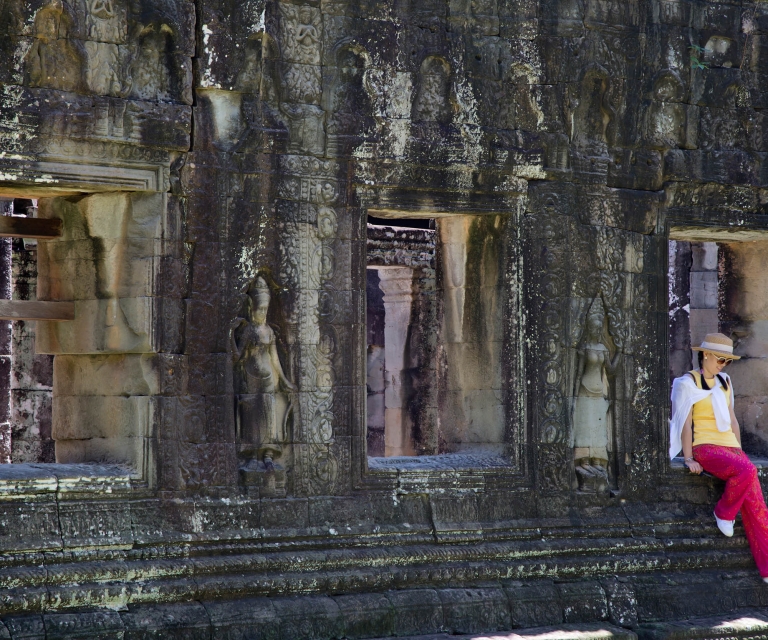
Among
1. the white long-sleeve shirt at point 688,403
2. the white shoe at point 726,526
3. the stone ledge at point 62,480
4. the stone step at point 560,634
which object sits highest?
the white long-sleeve shirt at point 688,403

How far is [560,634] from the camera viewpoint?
27.9 ft

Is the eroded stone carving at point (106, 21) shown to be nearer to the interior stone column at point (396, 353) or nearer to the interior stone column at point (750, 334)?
the interior stone column at point (750, 334)

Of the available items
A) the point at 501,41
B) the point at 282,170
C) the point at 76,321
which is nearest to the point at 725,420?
the point at 501,41

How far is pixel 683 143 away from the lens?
9758 millimetres

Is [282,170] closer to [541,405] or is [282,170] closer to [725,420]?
[541,405]

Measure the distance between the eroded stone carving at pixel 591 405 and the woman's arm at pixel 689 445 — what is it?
71 centimetres

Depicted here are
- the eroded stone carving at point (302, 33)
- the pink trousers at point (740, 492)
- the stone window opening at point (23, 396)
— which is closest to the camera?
Result: the eroded stone carving at point (302, 33)

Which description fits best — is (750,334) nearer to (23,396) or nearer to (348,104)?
(348,104)

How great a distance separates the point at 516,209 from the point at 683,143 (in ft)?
5.28

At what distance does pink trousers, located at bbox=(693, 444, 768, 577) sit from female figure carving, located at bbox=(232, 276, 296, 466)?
3447 mm

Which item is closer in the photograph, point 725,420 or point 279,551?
point 279,551

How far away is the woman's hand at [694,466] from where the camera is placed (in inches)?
377

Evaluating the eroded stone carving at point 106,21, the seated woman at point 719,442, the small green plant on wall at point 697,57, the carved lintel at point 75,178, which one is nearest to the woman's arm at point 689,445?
the seated woman at point 719,442

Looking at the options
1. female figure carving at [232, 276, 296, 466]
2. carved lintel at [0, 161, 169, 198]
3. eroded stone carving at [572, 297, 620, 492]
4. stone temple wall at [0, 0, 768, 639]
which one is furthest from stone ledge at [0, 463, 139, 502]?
eroded stone carving at [572, 297, 620, 492]
